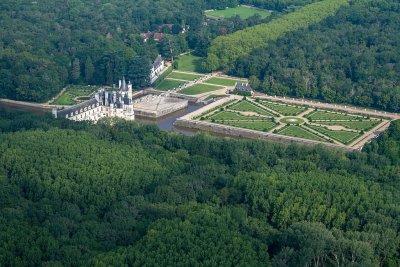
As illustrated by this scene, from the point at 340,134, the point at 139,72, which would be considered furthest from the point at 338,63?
the point at 139,72

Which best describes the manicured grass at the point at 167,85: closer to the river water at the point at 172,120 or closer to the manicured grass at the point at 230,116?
the river water at the point at 172,120

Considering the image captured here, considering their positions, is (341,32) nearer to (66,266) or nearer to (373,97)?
(373,97)

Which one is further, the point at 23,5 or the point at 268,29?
the point at 23,5

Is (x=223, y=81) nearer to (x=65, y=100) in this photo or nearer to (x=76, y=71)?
(x=76, y=71)

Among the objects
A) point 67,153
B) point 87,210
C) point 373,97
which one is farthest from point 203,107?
point 87,210

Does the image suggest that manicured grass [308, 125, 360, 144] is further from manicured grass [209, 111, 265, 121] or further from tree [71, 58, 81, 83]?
tree [71, 58, 81, 83]

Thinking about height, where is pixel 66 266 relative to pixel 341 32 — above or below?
below
